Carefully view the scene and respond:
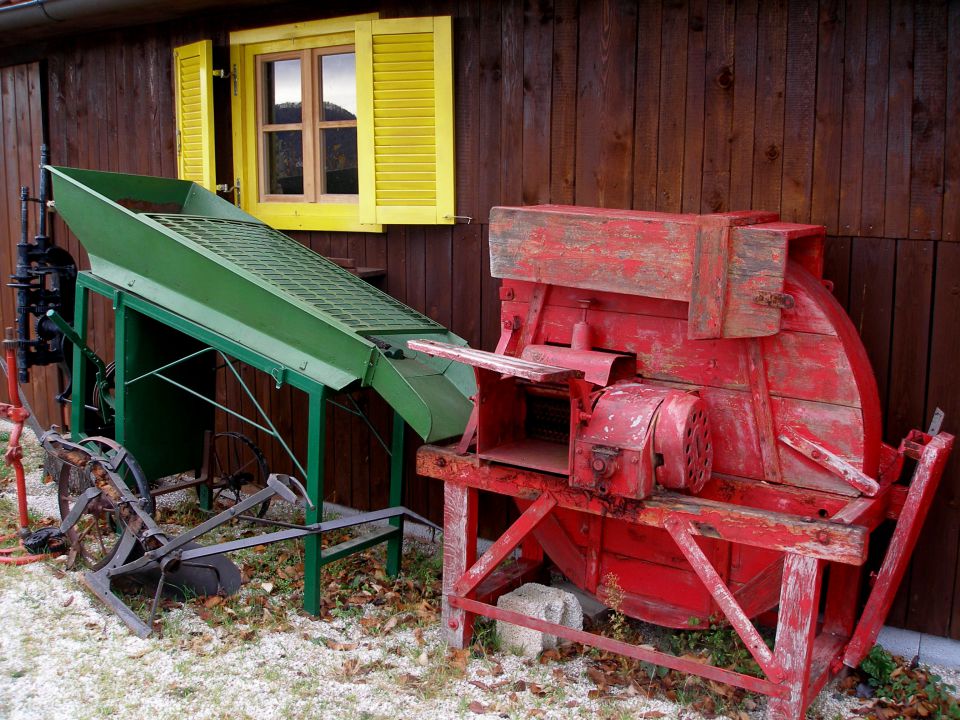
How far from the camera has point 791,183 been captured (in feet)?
15.1

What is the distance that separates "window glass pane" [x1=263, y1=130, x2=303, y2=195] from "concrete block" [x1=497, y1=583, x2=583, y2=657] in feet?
10.8

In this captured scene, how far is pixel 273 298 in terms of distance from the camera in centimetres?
468

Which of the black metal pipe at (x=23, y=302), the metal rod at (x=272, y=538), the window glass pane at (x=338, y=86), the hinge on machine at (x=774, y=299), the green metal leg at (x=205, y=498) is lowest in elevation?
the green metal leg at (x=205, y=498)

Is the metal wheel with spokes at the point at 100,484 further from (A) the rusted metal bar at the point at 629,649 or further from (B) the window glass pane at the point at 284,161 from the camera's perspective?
(B) the window glass pane at the point at 284,161

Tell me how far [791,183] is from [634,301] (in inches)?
42.6

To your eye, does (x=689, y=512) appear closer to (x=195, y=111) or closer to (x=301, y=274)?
(x=301, y=274)

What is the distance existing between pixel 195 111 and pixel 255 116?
0.46m

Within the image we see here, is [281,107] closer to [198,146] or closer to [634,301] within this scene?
[198,146]

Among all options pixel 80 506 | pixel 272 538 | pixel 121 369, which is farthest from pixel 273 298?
pixel 80 506

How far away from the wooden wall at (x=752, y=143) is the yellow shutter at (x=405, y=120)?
0.10 m

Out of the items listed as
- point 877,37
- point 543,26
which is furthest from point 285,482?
point 877,37

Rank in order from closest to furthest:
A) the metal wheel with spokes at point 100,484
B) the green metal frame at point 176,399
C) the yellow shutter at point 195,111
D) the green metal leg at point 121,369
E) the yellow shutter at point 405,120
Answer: the green metal frame at point 176,399, the metal wheel with spokes at point 100,484, the green metal leg at point 121,369, the yellow shutter at point 405,120, the yellow shutter at point 195,111

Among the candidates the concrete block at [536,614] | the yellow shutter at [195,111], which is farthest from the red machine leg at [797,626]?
the yellow shutter at [195,111]

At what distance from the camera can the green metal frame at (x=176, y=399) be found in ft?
15.8
